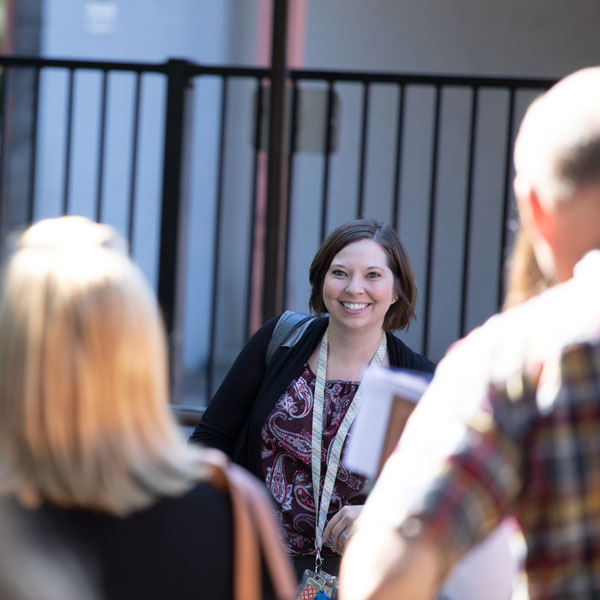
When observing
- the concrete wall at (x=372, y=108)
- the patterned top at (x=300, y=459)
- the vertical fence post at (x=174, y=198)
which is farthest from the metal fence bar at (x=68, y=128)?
the patterned top at (x=300, y=459)

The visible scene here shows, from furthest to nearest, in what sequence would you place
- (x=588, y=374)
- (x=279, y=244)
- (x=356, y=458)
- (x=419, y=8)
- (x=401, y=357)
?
(x=419, y=8) → (x=279, y=244) → (x=401, y=357) → (x=356, y=458) → (x=588, y=374)

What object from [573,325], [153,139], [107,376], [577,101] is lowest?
[107,376]

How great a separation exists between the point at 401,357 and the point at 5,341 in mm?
1649

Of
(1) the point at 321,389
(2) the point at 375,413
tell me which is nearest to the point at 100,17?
(1) the point at 321,389

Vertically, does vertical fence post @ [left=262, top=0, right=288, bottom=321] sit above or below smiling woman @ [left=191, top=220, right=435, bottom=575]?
above

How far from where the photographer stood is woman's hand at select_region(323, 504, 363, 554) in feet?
7.88

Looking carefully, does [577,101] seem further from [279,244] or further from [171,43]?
[171,43]

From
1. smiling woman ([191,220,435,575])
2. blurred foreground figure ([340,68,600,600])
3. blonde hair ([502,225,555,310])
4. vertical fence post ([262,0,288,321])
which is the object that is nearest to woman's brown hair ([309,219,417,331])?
smiling woman ([191,220,435,575])

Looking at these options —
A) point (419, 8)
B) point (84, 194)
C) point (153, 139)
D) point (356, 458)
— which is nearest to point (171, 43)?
point (153, 139)

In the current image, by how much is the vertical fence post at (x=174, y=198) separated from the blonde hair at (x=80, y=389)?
10.9ft

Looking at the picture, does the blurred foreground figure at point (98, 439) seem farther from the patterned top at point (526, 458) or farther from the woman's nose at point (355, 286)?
the woman's nose at point (355, 286)

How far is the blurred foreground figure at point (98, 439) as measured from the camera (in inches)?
49.8

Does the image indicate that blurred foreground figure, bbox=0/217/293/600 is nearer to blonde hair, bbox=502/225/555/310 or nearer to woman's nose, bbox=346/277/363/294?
blonde hair, bbox=502/225/555/310

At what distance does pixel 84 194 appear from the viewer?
6344 mm
